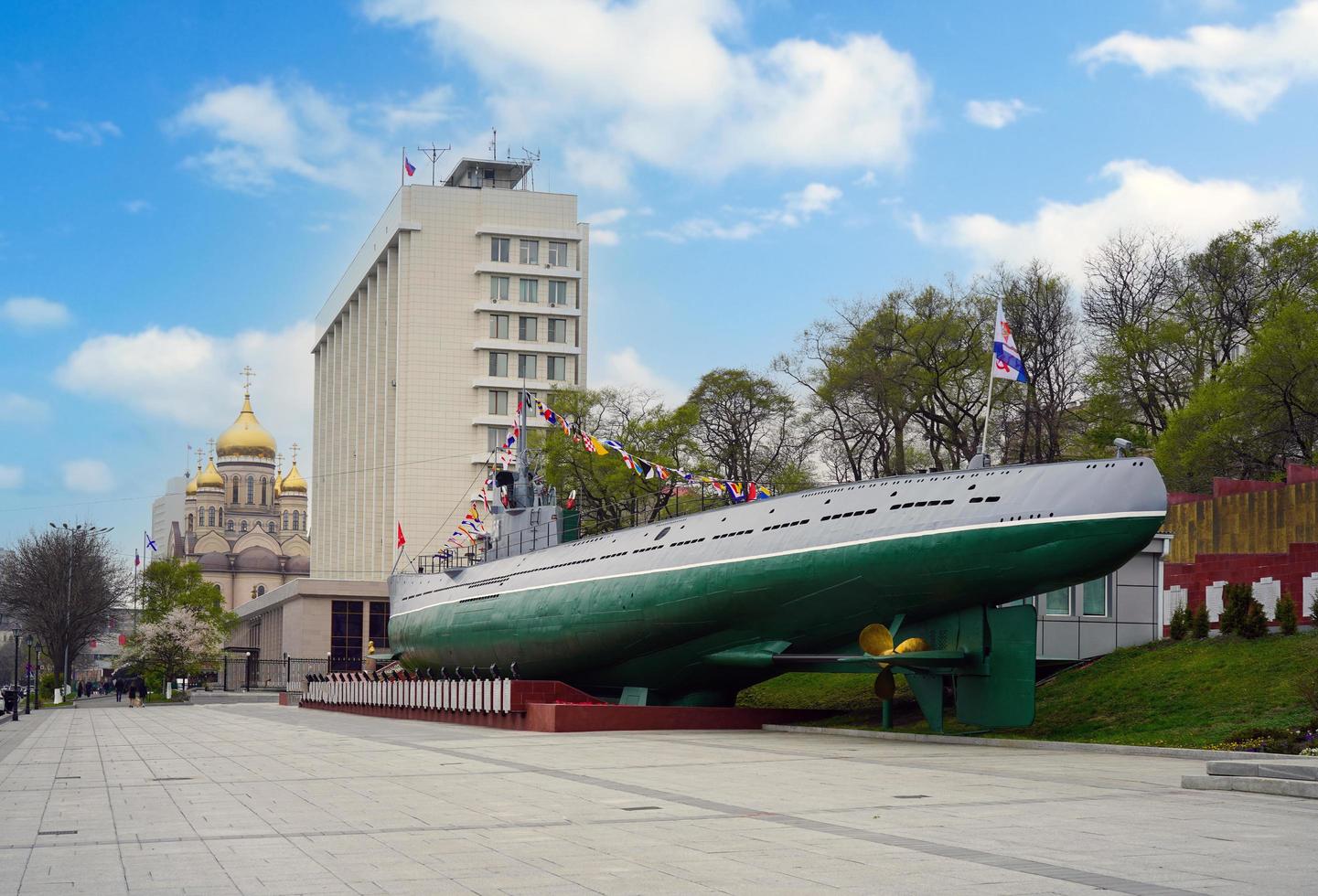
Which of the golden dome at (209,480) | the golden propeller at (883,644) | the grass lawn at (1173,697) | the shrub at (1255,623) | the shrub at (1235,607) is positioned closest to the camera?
the grass lawn at (1173,697)

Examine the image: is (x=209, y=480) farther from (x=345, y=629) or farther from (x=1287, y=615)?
(x=1287, y=615)

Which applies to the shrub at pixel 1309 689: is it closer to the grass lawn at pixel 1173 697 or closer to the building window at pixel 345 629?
the grass lawn at pixel 1173 697

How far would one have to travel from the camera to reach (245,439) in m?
164

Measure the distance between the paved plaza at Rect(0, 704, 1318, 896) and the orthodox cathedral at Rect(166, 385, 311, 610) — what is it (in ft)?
445

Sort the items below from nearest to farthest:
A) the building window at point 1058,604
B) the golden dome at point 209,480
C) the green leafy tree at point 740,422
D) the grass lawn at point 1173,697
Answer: the grass lawn at point 1173,697
the building window at point 1058,604
the green leafy tree at point 740,422
the golden dome at point 209,480

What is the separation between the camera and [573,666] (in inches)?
1244

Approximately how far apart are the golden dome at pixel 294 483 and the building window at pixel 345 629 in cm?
8578

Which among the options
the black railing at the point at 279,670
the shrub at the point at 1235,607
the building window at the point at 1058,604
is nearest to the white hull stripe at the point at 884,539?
the shrub at the point at 1235,607

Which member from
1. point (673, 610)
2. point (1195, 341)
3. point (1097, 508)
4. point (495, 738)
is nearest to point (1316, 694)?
point (1097, 508)

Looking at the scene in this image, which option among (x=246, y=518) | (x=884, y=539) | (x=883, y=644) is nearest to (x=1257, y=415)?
(x=884, y=539)

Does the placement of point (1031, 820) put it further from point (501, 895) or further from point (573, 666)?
point (573, 666)

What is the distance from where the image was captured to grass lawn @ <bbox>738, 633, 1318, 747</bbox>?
19.7 m

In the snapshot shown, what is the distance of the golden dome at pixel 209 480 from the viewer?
530 feet

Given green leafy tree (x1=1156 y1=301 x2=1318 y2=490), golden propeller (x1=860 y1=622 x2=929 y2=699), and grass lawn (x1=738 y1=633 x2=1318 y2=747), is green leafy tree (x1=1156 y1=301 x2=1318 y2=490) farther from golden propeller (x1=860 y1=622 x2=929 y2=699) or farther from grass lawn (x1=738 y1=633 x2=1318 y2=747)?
golden propeller (x1=860 y1=622 x2=929 y2=699)
